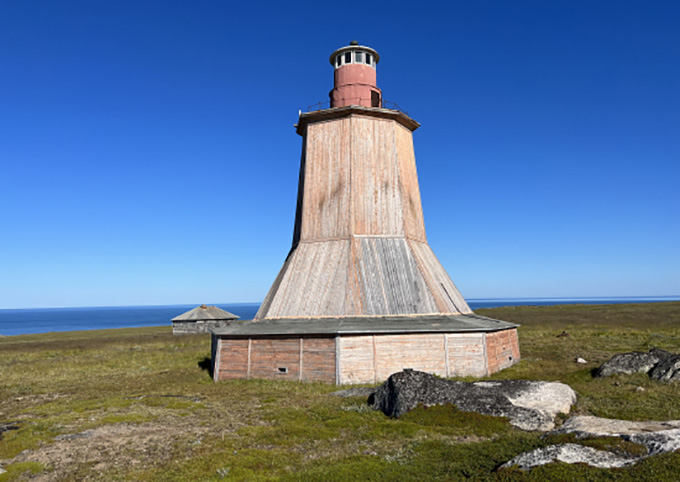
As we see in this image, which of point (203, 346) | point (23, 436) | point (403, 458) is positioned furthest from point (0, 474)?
point (203, 346)

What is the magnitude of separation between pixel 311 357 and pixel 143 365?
1687 cm

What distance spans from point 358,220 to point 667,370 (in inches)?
685

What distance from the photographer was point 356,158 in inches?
1128

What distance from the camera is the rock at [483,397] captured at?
1386 centimetres

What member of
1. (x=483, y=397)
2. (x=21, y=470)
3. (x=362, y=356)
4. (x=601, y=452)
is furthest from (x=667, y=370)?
(x=21, y=470)

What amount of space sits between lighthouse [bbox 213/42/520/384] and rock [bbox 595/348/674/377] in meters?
5.09

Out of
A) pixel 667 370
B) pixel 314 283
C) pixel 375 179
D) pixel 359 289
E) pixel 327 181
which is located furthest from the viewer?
pixel 327 181

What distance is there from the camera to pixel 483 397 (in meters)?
14.7

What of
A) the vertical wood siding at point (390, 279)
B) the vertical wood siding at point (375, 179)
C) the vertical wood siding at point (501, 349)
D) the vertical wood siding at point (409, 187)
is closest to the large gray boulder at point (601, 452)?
the vertical wood siding at point (501, 349)

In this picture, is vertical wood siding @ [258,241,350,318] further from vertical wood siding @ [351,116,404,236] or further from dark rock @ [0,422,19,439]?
dark rock @ [0,422,19,439]

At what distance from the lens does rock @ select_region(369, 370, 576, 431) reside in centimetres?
1386

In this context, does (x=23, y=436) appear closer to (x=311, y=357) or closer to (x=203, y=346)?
(x=311, y=357)

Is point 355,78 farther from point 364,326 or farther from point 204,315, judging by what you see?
point 204,315

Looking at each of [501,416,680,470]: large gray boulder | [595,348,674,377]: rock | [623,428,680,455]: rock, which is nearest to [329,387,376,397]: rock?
[501,416,680,470]: large gray boulder
